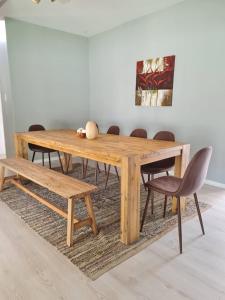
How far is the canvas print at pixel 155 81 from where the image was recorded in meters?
3.64

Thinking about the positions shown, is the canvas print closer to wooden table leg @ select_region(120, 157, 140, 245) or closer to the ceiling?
the ceiling

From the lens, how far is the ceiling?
131 inches

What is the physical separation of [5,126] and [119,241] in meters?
3.22

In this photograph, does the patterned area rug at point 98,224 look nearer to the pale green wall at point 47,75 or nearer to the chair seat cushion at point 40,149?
the chair seat cushion at point 40,149

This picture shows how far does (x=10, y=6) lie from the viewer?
3.38 meters

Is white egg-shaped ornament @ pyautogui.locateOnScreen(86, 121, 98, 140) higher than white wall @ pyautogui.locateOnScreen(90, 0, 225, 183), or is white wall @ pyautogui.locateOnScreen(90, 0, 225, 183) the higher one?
white wall @ pyautogui.locateOnScreen(90, 0, 225, 183)

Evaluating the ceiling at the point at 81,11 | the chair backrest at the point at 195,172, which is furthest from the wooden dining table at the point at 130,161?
the ceiling at the point at 81,11

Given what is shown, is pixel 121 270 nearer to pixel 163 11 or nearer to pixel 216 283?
pixel 216 283

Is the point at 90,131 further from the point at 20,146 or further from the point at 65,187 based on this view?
the point at 20,146

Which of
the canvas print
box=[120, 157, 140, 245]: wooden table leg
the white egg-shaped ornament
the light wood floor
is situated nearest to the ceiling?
the canvas print

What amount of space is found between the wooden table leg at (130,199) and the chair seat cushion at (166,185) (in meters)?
0.21

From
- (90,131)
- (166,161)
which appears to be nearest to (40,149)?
(90,131)

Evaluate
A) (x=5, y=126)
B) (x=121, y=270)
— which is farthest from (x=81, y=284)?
(x=5, y=126)

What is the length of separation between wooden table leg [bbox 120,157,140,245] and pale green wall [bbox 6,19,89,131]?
311cm
